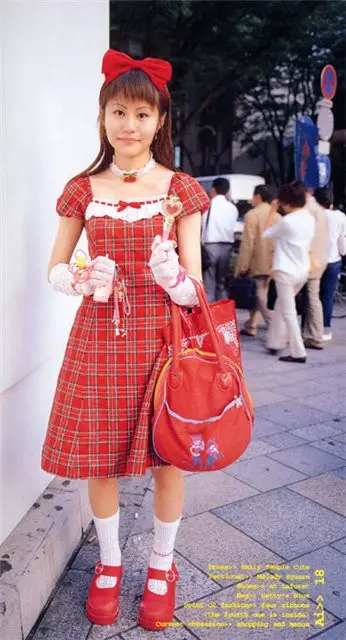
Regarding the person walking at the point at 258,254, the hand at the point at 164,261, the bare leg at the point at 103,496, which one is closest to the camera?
the hand at the point at 164,261

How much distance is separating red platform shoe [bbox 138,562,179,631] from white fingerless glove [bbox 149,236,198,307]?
0.98m

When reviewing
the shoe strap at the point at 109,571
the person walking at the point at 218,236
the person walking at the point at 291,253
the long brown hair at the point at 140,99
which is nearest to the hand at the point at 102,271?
the long brown hair at the point at 140,99

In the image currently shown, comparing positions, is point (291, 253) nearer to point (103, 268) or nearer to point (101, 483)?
point (101, 483)

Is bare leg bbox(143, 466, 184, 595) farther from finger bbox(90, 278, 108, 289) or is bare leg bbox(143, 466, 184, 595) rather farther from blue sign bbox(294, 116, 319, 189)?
blue sign bbox(294, 116, 319, 189)

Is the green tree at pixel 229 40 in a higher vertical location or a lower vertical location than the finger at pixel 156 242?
higher

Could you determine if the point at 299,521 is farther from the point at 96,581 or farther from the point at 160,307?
the point at 160,307

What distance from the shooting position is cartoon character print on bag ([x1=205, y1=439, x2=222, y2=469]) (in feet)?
5.82

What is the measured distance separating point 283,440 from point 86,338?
2.22 m

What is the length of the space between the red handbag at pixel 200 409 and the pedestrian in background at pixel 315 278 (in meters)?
4.10

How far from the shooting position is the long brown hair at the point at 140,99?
1.84m

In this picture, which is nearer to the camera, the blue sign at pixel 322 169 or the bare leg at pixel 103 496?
the bare leg at pixel 103 496

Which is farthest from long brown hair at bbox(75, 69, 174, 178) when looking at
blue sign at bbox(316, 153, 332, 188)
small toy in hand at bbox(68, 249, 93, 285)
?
blue sign at bbox(316, 153, 332, 188)

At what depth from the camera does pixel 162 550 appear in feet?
6.79

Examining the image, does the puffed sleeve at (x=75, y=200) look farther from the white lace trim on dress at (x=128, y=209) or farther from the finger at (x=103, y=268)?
the finger at (x=103, y=268)
